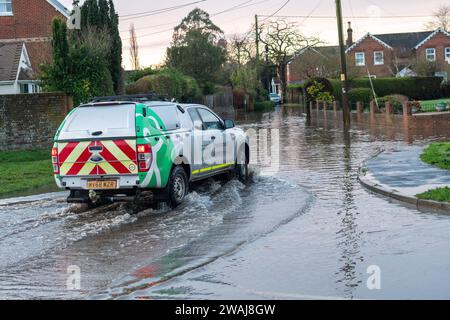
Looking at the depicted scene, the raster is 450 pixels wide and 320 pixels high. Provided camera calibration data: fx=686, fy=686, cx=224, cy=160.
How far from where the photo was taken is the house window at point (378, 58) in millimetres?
81188

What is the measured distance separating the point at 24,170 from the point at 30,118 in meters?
5.54

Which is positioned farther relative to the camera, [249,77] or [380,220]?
[249,77]

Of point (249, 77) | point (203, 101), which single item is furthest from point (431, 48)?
point (203, 101)

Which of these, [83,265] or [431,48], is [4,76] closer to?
[83,265]

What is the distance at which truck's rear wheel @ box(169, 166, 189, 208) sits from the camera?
38.6ft

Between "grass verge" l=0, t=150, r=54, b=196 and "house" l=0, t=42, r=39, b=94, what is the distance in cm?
1412

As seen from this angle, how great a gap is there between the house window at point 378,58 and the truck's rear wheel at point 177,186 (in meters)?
72.2

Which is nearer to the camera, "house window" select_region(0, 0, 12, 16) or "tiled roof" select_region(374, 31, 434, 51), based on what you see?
"house window" select_region(0, 0, 12, 16)

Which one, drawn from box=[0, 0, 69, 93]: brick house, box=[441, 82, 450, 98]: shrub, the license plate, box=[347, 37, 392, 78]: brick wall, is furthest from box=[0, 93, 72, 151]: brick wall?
box=[347, 37, 392, 78]: brick wall

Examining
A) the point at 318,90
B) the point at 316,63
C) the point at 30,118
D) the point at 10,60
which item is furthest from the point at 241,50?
the point at 30,118

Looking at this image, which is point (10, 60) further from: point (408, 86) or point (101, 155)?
point (408, 86)

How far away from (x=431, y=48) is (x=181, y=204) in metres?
72.6

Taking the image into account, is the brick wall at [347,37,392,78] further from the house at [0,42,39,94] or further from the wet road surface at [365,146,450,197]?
the wet road surface at [365,146,450,197]
